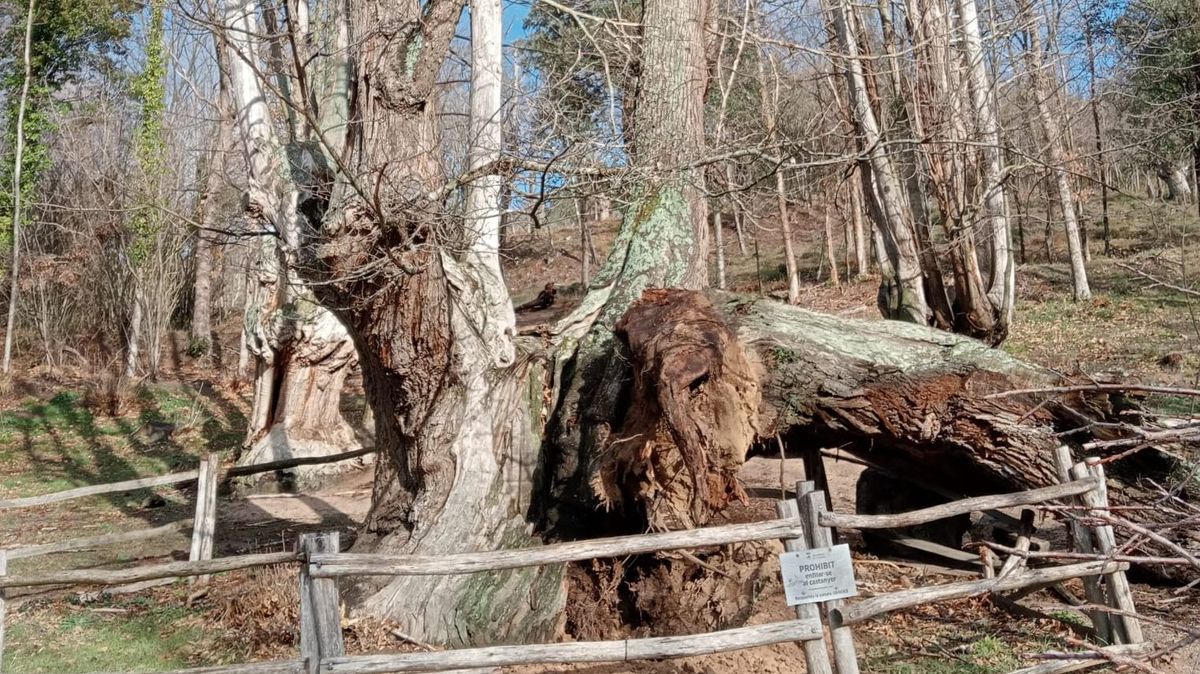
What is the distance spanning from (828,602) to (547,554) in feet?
5.17

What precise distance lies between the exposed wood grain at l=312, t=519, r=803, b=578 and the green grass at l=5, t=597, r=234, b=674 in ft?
7.27

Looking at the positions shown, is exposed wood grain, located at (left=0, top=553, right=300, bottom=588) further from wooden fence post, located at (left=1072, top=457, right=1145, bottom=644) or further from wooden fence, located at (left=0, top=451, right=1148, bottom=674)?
wooden fence post, located at (left=1072, top=457, right=1145, bottom=644)

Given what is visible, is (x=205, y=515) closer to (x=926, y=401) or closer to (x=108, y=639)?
(x=108, y=639)

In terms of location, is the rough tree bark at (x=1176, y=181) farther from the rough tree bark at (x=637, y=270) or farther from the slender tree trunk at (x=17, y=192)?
the slender tree trunk at (x=17, y=192)

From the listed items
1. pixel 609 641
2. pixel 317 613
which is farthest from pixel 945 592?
pixel 317 613

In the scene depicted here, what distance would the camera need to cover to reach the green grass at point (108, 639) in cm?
682

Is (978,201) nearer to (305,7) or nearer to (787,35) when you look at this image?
(787,35)

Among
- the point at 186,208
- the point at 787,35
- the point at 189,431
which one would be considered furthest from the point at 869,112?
the point at 186,208

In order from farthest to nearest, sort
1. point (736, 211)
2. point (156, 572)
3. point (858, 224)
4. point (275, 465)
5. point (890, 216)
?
point (858, 224), point (890, 216), point (736, 211), point (275, 465), point (156, 572)

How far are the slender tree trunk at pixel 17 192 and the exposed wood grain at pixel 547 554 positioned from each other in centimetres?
1970

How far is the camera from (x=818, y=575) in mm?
5281

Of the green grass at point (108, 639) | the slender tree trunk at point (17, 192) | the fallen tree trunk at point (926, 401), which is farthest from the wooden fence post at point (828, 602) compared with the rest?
the slender tree trunk at point (17, 192)

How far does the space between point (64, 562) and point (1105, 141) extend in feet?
64.9

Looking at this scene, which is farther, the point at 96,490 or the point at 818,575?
the point at 96,490
